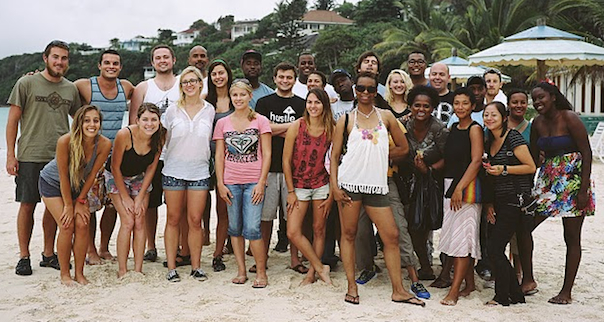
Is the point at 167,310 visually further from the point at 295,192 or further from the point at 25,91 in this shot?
the point at 25,91

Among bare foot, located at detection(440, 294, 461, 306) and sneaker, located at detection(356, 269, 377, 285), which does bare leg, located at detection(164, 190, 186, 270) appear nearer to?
sneaker, located at detection(356, 269, 377, 285)

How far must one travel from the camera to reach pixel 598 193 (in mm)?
9844

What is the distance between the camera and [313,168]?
4.95 metres

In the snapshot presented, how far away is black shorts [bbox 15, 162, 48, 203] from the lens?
5457 millimetres

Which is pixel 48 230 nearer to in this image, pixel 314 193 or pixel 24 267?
pixel 24 267

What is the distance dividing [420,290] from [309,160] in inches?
58.9

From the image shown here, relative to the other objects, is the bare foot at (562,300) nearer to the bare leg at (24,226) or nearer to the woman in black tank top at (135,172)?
the woman in black tank top at (135,172)

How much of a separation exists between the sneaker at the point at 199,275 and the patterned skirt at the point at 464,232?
2276 mm

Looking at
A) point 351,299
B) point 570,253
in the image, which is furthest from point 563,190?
point 351,299

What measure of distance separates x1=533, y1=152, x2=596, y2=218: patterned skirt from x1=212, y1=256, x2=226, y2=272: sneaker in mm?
3071

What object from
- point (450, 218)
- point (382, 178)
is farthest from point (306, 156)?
point (450, 218)

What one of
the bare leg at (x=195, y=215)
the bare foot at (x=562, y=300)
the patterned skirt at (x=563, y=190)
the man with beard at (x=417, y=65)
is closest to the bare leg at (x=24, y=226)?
the bare leg at (x=195, y=215)

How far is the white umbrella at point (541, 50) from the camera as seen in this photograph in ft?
31.5

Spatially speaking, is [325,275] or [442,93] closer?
[325,275]
